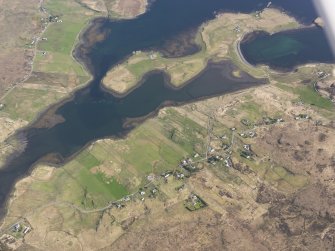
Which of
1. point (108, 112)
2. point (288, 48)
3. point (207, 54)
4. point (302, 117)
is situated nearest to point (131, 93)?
point (108, 112)

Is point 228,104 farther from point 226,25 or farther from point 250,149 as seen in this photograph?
point 226,25

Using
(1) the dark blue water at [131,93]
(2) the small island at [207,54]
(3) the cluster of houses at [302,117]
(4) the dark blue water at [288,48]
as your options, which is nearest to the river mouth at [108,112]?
(1) the dark blue water at [131,93]

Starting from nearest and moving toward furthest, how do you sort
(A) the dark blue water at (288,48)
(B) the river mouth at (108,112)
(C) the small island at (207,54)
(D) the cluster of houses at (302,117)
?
1. (B) the river mouth at (108,112)
2. (D) the cluster of houses at (302,117)
3. (C) the small island at (207,54)
4. (A) the dark blue water at (288,48)

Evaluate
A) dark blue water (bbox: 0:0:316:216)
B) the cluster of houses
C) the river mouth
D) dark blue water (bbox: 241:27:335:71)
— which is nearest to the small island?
the river mouth

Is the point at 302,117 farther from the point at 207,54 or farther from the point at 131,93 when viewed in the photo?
the point at 131,93

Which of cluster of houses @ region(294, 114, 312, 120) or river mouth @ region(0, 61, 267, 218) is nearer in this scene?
river mouth @ region(0, 61, 267, 218)

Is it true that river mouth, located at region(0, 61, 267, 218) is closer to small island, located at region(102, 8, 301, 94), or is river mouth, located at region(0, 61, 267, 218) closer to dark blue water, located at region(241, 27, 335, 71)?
small island, located at region(102, 8, 301, 94)

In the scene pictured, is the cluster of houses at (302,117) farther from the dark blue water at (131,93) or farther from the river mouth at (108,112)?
the dark blue water at (131,93)
